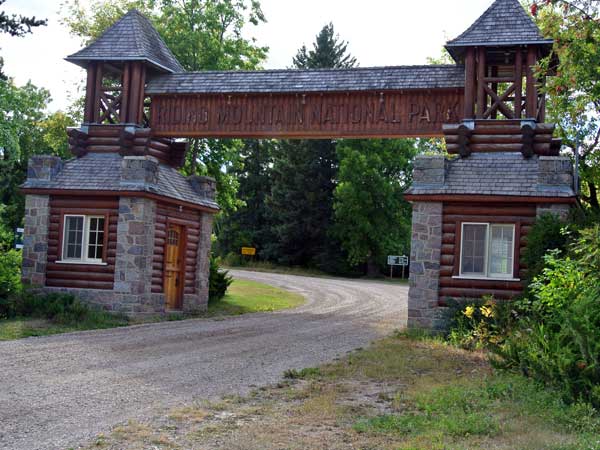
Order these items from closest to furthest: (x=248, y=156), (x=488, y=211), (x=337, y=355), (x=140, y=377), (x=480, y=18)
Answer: (x=140, y=377) → (x=337, y=355) → (x=488, y=211) → (x=480, y=18) → (x=248, y=156)

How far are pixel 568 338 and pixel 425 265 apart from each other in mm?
7734

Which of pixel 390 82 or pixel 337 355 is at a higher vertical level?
pixel 390 82

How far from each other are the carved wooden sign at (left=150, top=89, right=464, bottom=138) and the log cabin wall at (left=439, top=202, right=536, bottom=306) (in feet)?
9.93

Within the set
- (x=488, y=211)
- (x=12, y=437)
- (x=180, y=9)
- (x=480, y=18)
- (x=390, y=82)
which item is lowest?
(x=12, y=437)

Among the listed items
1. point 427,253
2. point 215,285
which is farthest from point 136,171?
point 427,253

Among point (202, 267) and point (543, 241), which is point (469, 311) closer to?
point (543, 241)

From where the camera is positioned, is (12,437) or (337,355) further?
(337,355)

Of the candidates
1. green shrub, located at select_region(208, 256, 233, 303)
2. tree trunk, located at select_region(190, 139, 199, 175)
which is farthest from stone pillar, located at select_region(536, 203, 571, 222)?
tree trunk, located at select_region(190, 139, 199, 175)

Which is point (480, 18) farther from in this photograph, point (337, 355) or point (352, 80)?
point (337, 355)

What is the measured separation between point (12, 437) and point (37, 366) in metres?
4.26

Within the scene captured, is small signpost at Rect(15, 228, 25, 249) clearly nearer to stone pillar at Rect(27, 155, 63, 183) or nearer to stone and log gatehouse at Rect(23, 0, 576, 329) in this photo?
stone pillar at Rect(27, 155, 63, 183)

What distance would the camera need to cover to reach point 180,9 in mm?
32281

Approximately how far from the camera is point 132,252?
19062mm

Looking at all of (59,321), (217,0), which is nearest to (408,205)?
(217,0)
